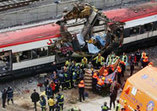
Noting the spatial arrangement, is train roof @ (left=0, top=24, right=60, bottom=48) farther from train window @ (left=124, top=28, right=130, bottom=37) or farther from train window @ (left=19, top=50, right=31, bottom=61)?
train window @ (left=124, top=28, right=130, bottom=37)

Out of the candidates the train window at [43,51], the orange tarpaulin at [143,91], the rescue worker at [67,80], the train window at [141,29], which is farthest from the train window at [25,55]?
the train window at [141,29]

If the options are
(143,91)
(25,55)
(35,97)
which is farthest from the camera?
(25,55)

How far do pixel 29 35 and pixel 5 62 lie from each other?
6.47 ft

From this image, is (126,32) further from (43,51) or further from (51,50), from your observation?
(43,51)

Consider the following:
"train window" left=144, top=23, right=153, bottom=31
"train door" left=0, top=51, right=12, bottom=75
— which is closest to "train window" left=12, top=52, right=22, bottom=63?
"train door" left=0, top=51, right=12, bottom=75

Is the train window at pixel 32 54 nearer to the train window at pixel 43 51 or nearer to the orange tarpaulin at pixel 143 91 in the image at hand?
the train window at pixel 43 51

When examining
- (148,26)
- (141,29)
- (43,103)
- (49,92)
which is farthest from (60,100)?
(148,26)

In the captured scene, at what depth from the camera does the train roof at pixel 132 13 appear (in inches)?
822

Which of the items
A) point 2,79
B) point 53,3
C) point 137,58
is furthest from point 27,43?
point 53,3

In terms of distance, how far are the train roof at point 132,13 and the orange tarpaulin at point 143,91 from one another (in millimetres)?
7021

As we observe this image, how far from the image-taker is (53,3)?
25734 millimetres

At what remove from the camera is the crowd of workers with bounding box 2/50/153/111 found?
1590cm

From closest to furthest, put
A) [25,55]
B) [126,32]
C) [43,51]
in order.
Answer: [25,55], [43,51], [126,32]

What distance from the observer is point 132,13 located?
21.4 metres
